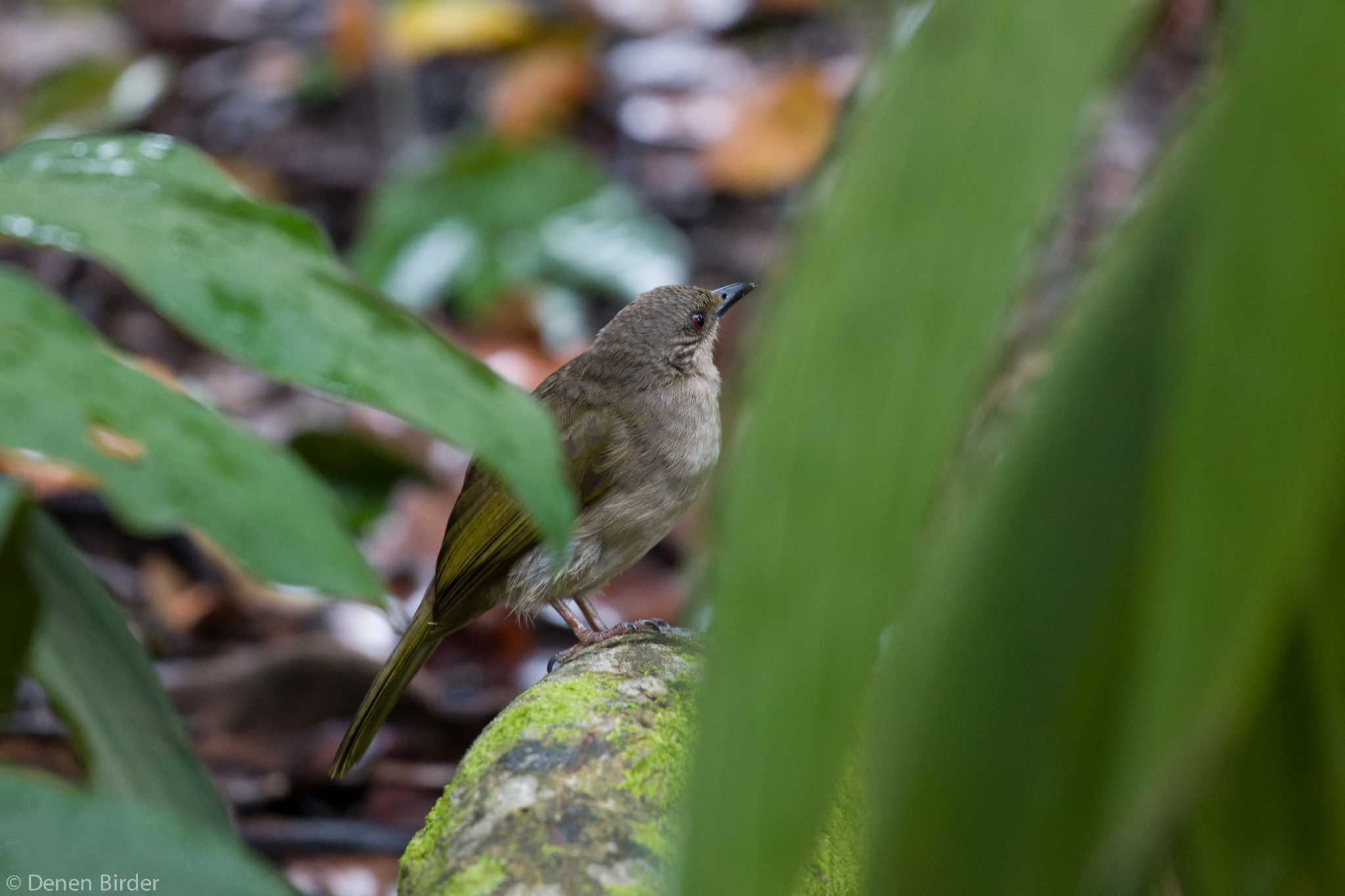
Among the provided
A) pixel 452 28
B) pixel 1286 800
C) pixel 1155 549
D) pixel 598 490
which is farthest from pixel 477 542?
pixel 452 28

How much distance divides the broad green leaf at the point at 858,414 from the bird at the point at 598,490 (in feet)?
8.35

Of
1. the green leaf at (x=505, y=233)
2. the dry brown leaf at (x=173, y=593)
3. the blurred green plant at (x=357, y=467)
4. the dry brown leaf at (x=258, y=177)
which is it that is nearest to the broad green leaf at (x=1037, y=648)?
the blurred green plant at (x=357, y=467)

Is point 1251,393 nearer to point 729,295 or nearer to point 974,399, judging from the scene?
point 974,399

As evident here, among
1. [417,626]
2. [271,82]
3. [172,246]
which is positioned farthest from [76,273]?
[172,246]

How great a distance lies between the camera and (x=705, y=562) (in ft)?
2.28

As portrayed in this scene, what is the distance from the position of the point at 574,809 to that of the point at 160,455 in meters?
0.99

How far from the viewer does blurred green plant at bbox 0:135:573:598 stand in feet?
2.90

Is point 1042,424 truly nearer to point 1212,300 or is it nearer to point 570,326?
point 1212,300

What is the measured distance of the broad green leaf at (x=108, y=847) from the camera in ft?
3.34

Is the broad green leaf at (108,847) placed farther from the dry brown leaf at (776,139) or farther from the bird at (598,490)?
the dry brown leaf at (776,139)

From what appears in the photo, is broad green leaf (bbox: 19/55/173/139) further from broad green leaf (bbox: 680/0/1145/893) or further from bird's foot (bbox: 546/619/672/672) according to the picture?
broad green leaf (bbox: 680/0/1145/893)

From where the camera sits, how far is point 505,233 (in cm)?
645

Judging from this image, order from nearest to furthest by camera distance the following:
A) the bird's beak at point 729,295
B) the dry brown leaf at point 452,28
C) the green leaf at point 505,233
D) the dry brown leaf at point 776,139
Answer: the bird's beak at point 729,295 < the green leaf at point 505,233 < the dry brown leaf at point 776,139 < the dry brown leaf at point 452,28

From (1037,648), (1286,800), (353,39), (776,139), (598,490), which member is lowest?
(776,139)
